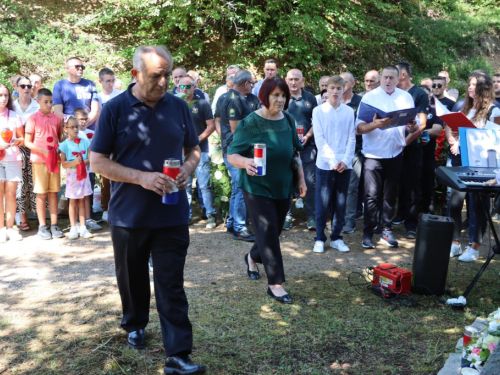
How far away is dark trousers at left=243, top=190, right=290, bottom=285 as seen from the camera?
194 inches

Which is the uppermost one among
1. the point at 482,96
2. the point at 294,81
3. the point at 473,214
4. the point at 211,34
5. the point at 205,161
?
the point at 211,34

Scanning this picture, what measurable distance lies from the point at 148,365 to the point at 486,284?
3.86 m

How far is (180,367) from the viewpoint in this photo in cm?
352

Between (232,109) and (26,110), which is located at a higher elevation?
(232,109)

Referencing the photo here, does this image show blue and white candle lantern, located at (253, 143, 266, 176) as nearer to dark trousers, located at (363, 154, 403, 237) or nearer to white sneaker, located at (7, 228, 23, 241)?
dark trousers, located at (363, 154, 403, 237)

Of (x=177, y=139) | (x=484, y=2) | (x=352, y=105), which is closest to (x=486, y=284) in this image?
(x=352, y=105)

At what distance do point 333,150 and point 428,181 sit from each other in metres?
2.44

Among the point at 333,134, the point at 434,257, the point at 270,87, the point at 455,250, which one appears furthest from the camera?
the point at 333,134

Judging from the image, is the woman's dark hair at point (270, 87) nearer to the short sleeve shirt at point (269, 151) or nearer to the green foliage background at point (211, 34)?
the short sleeve shirt at point (269, 151)

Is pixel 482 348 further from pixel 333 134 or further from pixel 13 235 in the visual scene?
pixel 13 235

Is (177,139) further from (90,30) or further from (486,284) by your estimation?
(90,30)

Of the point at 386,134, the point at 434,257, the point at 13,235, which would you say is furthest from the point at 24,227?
the point at 434,257

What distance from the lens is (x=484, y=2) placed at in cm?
2053

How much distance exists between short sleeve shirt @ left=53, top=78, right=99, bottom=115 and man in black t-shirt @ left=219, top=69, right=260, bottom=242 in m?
2.37
